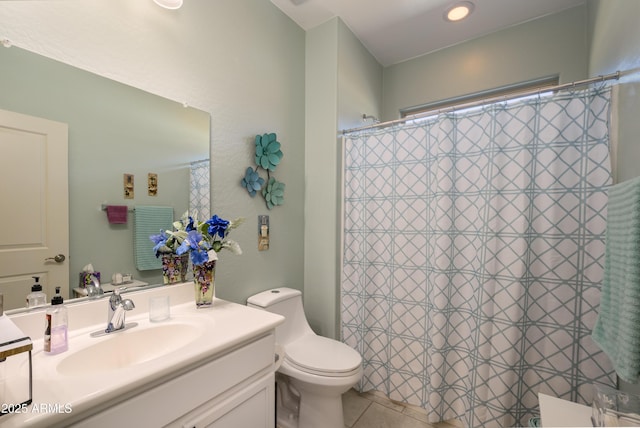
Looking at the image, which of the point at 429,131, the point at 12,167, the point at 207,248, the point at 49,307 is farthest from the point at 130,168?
the point at 429,131

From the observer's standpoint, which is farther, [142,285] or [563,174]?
[563,174]

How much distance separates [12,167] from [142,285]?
61 centimetres

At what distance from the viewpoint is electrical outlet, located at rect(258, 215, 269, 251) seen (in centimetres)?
172

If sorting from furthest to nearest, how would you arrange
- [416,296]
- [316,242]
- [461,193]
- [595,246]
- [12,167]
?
[316,242] < [416,296] < [461,193] < [595,246] < [12,167]

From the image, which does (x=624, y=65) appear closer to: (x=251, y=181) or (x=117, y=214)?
(x=251, y=181)

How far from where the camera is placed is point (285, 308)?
173 cm

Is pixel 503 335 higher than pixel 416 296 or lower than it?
lower

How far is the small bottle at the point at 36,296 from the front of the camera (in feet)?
3.03

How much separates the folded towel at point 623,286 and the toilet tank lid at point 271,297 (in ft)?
A: 4.61

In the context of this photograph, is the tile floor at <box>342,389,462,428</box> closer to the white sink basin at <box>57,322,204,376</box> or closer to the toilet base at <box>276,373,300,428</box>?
the toilet base at <box>276,373,300,428</box>

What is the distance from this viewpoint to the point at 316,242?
79.9 inches

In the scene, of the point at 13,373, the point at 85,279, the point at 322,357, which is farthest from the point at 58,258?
the point at 322,357

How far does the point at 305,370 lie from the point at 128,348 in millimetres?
836

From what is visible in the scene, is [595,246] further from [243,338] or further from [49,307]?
[49,307]
